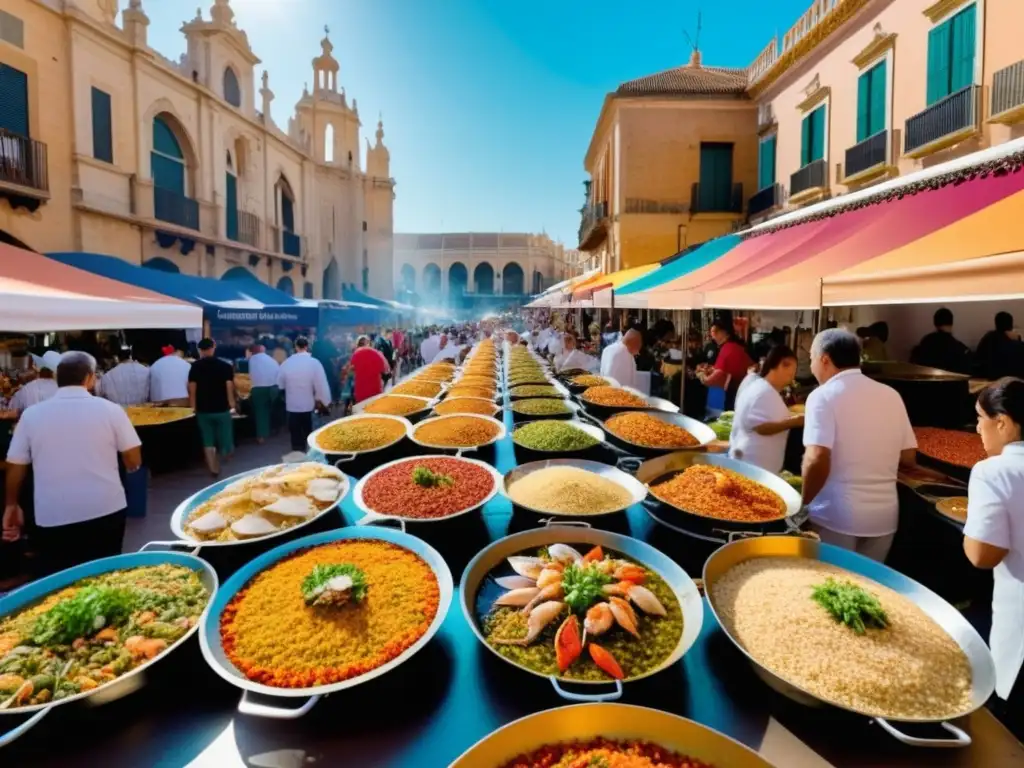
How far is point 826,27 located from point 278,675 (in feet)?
54.2

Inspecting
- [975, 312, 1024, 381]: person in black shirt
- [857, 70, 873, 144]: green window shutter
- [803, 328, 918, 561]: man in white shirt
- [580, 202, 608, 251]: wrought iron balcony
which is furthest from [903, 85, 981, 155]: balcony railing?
[580, 202, 608, 251]: wrought iron balcony

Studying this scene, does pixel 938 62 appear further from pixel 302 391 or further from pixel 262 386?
pixel 262 386

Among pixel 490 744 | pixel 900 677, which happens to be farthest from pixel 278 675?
pixel 900 677

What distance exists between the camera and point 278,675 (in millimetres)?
1796

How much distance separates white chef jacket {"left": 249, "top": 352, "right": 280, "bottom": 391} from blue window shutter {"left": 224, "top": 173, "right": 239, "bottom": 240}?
38.4ft

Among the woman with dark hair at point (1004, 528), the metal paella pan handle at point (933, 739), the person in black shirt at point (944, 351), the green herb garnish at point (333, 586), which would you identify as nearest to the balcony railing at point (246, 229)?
the person in black shirt at point (944, 351)

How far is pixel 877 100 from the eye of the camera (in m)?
11.4

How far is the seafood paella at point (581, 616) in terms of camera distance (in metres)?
1.88

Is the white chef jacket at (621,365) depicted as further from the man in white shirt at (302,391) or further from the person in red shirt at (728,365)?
the man in white shirt at (302,391)

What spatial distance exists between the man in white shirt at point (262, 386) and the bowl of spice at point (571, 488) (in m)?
7.26

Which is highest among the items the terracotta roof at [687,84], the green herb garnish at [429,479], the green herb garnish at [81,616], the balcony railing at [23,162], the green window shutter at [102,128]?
the terracotta roof at [687,84]

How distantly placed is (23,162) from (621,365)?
12.6 meters

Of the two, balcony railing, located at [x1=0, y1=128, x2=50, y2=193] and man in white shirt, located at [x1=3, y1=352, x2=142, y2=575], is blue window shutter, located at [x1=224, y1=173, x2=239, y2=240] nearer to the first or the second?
balcony railing, located at [x1=0, y1=128, x2=50, y2=193]

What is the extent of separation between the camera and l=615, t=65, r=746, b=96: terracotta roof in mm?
17375
